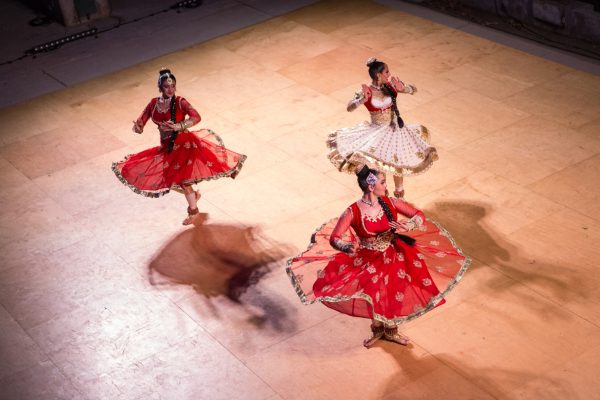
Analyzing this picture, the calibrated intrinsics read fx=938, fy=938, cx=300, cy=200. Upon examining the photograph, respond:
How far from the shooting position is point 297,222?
10.1 m

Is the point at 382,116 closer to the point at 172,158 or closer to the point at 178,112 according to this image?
the point at 178,112

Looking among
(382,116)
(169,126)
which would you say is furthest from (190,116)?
(382,116)

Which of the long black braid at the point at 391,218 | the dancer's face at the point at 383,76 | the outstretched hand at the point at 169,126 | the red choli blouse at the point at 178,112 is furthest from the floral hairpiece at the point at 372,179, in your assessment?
the outstretched hand at the point at 169,126

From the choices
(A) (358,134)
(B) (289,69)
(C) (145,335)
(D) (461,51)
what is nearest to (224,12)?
(B) (289,69)

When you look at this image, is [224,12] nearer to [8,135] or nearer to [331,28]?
[331,28]

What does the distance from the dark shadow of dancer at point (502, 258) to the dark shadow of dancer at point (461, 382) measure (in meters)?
0.93

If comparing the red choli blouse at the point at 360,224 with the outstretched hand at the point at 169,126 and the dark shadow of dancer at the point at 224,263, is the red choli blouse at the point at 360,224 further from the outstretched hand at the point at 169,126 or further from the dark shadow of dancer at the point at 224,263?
the outstretched hand at the point at 169,126

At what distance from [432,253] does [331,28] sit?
25.3ft

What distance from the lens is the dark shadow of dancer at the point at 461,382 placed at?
24.8ft

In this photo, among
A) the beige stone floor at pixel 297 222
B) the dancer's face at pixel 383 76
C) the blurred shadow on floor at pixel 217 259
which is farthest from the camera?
the dancer's face at pixel 383 76

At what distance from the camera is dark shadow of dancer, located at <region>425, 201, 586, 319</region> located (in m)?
8.68

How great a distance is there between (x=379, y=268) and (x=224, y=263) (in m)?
2.44

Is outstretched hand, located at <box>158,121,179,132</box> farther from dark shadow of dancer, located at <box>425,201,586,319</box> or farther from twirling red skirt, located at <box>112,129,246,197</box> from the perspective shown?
dark shadow of dancer, located at <box>425,201,586,319</box>

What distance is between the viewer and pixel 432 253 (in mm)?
7887
